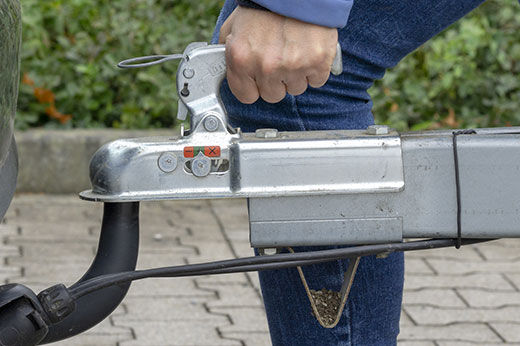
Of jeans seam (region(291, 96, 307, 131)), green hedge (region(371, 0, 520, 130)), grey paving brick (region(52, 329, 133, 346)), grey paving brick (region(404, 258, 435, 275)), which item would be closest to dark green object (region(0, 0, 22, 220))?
jeans seam (region(291, 96, 307, 131))

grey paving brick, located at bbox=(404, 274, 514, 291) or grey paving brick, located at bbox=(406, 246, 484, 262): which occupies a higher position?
grey paving brick, located at bbox=(406, 246, 484, 262)

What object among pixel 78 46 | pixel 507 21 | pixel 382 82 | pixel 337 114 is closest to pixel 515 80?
pixel 507 21

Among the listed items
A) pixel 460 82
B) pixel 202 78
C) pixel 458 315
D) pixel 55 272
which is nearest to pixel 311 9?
pixel 202 78

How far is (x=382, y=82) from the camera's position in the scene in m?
5.19

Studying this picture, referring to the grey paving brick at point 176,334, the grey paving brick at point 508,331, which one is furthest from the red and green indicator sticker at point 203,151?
the grey paving brick at point 508,331

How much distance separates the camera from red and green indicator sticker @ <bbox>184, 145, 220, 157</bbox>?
1.39m

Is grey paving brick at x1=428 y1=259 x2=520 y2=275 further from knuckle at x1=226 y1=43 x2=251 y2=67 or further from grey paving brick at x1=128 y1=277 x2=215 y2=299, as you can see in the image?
knuckle at x1=226 y1=43 x2=251 y2=67

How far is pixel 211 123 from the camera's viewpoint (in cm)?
144

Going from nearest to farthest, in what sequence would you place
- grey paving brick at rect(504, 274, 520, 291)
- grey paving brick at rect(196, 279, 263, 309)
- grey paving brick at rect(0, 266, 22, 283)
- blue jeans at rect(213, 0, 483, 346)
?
blue jeans at rect(213, 0, 483, 346), grey paving brick at rect(196, 279, 263, 309), grey paving brick at rect(0, 266, 22, 283), grey paving brick at rect(504, 274, 520, 291)

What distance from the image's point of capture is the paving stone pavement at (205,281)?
119 inches

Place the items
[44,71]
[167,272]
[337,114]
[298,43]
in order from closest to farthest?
[298,43]
[167,272]
[337,114]
[44,71]

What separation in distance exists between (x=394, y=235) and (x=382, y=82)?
384cm

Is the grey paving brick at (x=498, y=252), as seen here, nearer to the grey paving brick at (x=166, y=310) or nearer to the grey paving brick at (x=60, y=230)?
the grey paving brick at (x=166, y=310)

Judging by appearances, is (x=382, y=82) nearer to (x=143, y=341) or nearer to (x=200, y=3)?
(x=200, y=3)
